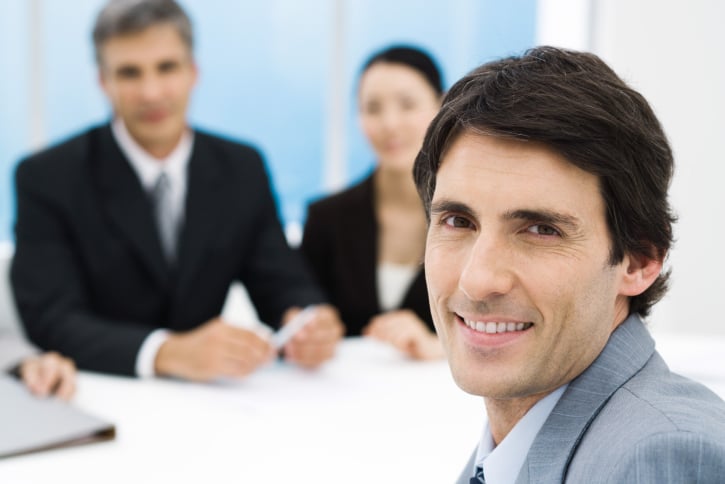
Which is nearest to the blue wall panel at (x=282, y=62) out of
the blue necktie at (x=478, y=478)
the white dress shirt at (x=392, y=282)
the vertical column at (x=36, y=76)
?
the vertical column at (x=36, y=76)

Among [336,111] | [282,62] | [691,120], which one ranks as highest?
[282,62]

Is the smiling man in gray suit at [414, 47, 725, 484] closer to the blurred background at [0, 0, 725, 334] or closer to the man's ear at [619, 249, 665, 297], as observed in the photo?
the man's ear at [619, 249, 665, 297]

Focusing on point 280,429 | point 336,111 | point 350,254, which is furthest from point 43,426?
point 336,111

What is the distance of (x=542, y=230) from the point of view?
100 cm

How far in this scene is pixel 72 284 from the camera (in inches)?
96.0

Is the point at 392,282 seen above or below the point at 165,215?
below

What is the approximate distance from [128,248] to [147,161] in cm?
28

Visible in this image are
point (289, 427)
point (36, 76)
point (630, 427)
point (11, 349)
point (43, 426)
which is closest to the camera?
point (630, 427)

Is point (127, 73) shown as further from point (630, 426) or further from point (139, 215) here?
point (630, 426)

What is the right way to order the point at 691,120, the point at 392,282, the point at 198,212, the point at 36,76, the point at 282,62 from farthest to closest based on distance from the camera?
the point at 282,62 < the point at 36,76 < the point at 691,120 < the point at 392,282 < the point at 198,212

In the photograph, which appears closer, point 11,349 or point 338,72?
point 11,349

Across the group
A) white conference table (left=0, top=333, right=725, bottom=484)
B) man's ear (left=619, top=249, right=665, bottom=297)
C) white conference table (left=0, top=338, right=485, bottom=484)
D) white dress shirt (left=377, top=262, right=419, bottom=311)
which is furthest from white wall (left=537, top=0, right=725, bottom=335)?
man's ear (left=619, top=249, right=665, bottom=297)

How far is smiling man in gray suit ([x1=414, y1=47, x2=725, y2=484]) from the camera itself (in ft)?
3.22

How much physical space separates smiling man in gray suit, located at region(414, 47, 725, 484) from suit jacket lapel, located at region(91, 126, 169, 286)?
5.37 ft
